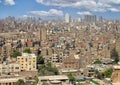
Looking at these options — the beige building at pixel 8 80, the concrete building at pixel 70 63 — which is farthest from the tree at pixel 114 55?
the beige building at pixel 8 80

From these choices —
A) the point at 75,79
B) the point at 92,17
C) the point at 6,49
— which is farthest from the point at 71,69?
the point at 92,17

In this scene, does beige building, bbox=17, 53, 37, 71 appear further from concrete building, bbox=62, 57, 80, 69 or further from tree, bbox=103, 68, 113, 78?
tree, bbox=103, 68, 113, 78

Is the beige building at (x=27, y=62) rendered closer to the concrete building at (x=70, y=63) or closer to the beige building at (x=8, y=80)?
the concrete building at (x=70, y=63)

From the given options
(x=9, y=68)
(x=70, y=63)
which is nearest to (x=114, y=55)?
(x=70, y=63)

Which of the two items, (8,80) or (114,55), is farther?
(114,55)

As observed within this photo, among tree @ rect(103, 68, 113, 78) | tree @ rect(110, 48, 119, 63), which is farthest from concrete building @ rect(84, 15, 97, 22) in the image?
tree @ rect(103, 68, 113, 78)

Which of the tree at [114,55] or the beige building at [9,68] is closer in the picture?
the beige building at [9,68]

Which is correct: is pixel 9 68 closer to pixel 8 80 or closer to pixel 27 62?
pixel 27 62

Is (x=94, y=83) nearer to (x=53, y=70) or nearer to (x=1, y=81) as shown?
(x=53, y=70)

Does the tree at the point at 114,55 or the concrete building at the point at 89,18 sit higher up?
the concrete building at the point at 89,18

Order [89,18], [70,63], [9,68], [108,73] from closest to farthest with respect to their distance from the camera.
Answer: [108,73] < [9,68] < [70,63] < [89,18]

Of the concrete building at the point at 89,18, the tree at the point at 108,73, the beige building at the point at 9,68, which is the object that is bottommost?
the tree at the point at 108,73
